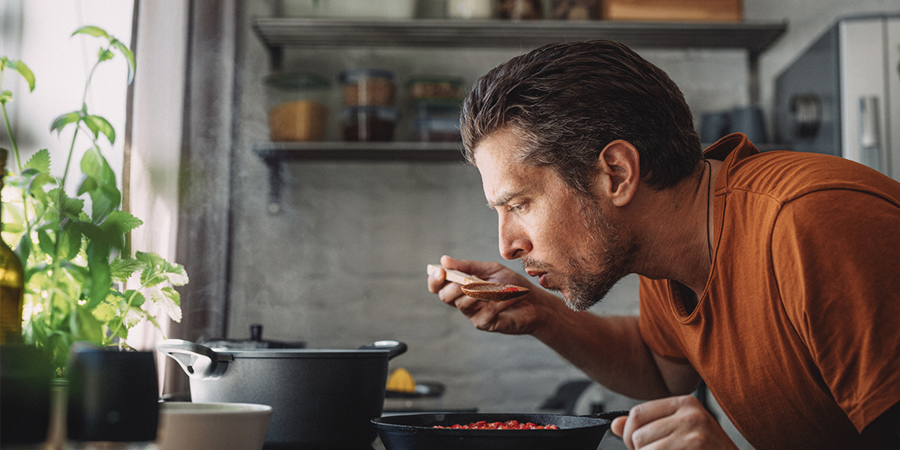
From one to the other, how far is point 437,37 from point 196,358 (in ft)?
6.38

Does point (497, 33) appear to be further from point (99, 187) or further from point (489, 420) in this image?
point (99, 187)

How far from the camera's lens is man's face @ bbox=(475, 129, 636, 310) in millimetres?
1085

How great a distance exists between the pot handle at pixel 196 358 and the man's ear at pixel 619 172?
2.00ft

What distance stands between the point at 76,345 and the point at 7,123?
218 mm

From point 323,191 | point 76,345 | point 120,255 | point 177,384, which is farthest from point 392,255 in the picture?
point 76,345

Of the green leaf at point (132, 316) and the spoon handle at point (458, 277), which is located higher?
the spoon handle at point (458, 277)

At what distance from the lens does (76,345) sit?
0.48 m

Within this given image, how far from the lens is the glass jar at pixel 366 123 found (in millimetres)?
2410

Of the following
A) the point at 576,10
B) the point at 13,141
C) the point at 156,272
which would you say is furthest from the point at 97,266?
the point at 576,10

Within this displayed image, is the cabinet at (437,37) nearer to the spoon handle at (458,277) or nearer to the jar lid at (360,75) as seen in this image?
the jar lid at (360,75)

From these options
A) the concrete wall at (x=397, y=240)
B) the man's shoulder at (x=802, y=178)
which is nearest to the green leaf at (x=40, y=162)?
the man's shoulder at (x=802, y=178)

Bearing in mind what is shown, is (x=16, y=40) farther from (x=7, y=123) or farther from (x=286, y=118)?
(x=286, y=118)

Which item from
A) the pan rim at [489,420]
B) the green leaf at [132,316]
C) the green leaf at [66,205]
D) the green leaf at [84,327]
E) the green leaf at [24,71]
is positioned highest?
the green leaf at [24,71]

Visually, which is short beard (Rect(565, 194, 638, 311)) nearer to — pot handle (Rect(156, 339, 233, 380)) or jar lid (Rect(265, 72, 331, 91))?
pot handle (Rect(156, 339, 233, 380))
